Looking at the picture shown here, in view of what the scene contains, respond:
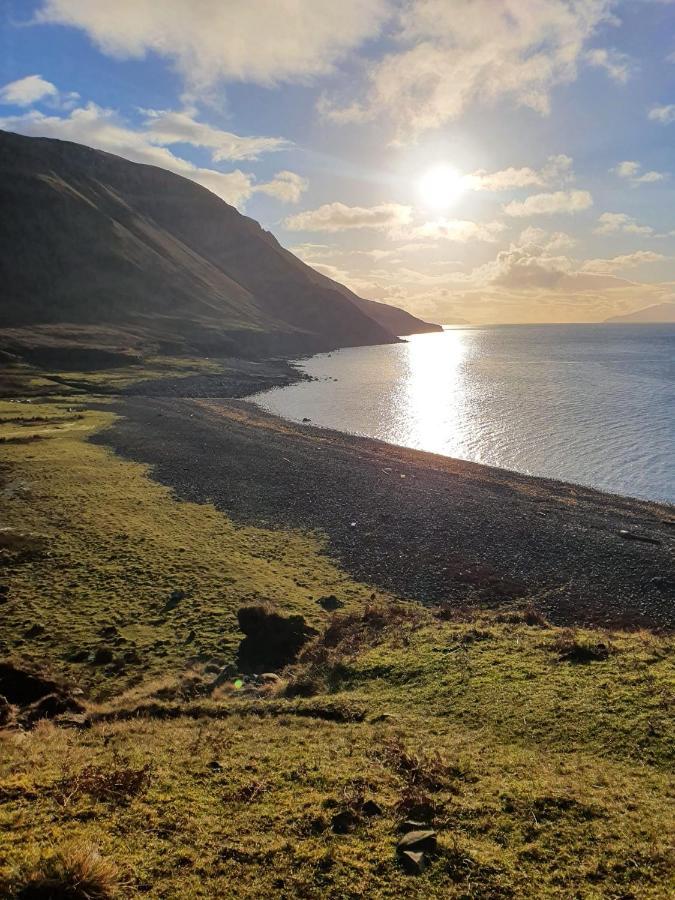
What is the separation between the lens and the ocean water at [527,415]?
56.9 meters

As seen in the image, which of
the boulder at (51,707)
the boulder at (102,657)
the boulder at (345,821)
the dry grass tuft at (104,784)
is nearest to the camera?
the boulder at (345,821)

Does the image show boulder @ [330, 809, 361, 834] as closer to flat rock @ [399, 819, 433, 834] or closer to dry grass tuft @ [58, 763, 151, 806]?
flat rock @ [399, 819, 433, 834]

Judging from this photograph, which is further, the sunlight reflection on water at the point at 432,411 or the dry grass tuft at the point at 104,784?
the sunlight reflection on water at the point at 432,411

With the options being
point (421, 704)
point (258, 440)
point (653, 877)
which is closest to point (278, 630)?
point (421, 704)

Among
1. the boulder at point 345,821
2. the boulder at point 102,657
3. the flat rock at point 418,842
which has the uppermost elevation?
the flat rock at point 418,842

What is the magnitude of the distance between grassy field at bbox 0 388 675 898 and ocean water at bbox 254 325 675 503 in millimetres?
37161

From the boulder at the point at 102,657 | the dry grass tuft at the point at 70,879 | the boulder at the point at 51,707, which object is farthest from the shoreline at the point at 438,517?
the dry grass tuft at the point at 70,879

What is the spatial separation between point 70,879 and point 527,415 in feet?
288

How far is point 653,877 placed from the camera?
8070 millimetres

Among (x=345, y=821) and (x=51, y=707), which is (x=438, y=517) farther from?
(x=345, y=821)

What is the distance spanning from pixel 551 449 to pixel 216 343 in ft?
442

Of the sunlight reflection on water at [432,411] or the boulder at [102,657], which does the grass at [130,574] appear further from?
the sunlight reflection on water at [432,411]

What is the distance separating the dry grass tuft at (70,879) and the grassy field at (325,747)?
39 millimetres

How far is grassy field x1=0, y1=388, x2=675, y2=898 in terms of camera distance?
8188 millimetres
